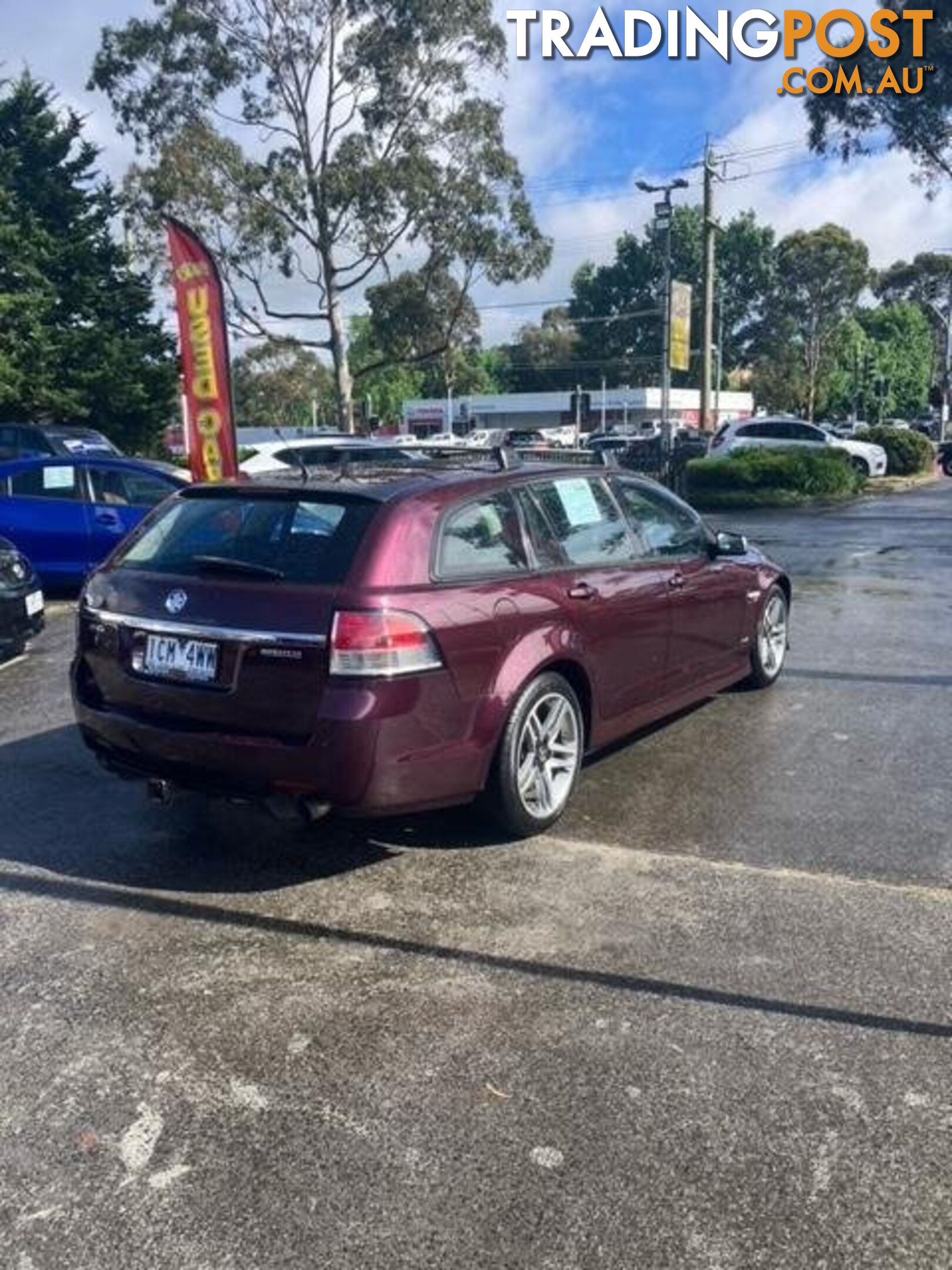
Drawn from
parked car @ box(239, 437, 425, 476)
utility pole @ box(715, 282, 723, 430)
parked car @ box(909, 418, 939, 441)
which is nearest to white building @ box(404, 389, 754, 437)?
utility pole @ box(715, 282, 723, 430)

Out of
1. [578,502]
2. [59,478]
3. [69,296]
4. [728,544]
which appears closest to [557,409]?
[69,296]

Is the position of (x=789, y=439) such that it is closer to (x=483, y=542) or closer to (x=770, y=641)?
(x=770, y=641)

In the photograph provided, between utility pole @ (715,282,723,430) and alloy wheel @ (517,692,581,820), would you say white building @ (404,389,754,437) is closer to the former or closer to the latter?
utility pole @ (715,282,723,430)

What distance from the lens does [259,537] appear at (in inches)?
175

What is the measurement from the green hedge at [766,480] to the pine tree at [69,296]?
1484cm

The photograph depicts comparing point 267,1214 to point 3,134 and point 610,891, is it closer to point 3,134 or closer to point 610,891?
point 610,891

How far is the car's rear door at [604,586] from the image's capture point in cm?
495

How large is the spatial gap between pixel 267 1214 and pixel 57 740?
430 cm

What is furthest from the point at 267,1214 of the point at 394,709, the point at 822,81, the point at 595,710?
the point at 822,81

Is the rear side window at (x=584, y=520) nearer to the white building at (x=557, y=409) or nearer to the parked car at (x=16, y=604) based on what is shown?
the parked car at (x=16, y=604)

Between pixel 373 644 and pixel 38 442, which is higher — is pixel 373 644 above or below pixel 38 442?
below

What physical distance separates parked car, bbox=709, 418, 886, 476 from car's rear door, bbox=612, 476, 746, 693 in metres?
23.7

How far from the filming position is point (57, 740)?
6.38 m

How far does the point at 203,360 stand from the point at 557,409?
71.1 meters
